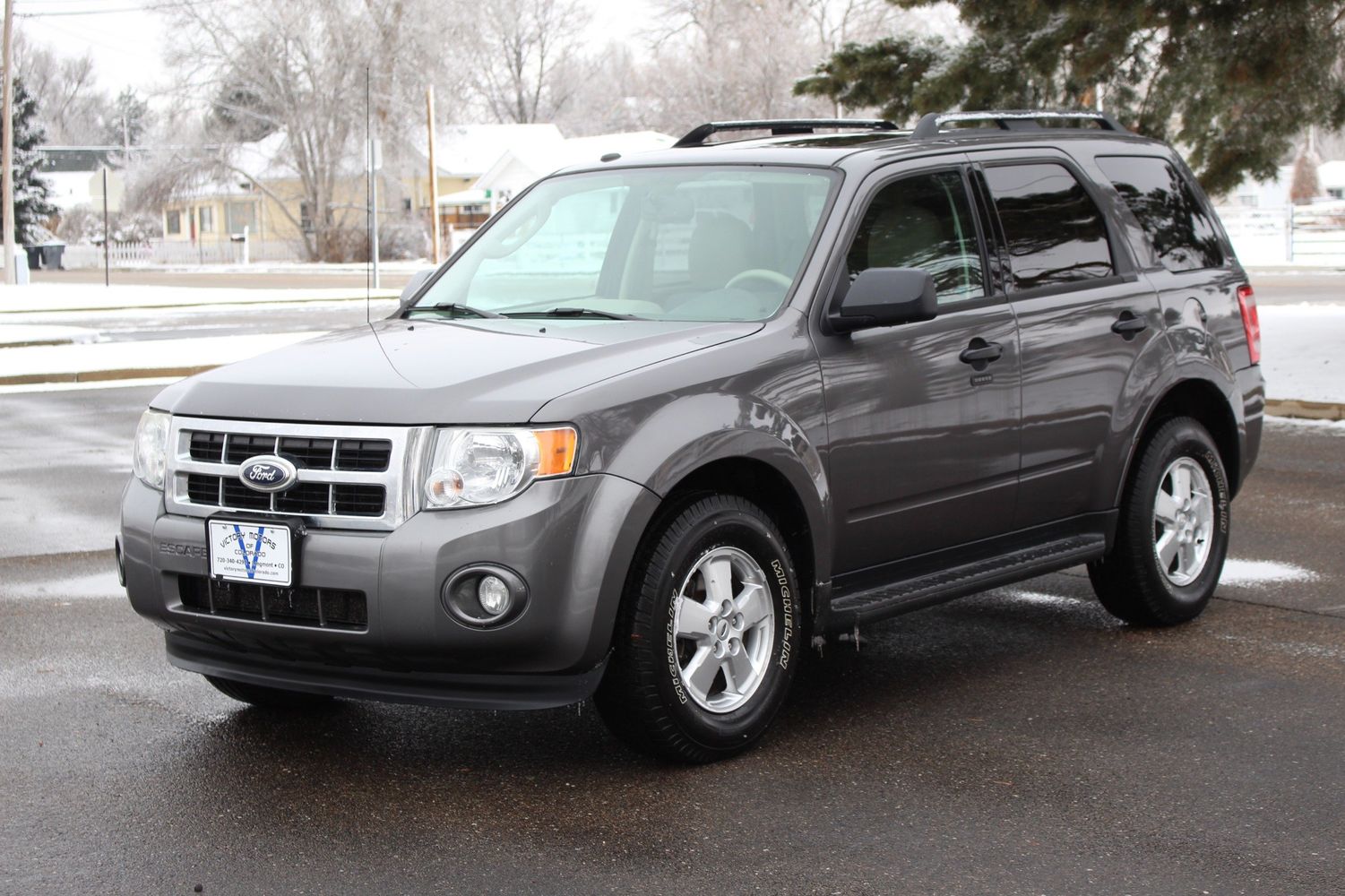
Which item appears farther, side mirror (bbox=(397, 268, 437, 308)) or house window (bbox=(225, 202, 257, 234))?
house window (bbox=(225, 202, 257, 234))

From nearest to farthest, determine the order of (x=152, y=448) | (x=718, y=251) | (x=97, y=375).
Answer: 1. (x=152, y=448)
2. (x=718, y=251)
3. (x=97, y=375)

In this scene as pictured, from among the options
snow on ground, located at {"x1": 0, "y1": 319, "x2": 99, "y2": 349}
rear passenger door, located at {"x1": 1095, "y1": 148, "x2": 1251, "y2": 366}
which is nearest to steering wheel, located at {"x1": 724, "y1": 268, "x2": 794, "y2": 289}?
rear passenger door, located at {"x1": 1095, "y1": 148, "x2": 1251, "y2": 366}

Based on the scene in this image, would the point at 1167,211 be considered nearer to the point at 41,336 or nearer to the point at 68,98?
the point at 41,336

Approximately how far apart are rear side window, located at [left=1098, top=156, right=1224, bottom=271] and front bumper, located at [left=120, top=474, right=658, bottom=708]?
120 inches

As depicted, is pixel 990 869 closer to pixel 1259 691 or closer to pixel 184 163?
pixel 1259 691

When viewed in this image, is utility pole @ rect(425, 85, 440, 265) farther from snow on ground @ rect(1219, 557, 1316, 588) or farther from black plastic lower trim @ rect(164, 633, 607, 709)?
black plastic lower trim @ rect(164, 633, 607, 709)

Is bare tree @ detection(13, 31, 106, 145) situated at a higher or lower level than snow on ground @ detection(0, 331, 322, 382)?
higher

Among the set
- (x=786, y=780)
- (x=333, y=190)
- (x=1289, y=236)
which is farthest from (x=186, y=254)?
(x=786, y=780)

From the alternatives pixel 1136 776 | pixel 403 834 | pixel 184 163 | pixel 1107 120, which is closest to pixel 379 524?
pixel 403 834

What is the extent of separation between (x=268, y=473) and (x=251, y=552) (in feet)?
0.75

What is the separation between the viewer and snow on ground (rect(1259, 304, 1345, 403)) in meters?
14.7

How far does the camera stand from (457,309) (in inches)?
232

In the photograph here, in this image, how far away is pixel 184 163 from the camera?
68.0m

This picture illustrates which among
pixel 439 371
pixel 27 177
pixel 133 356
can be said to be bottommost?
pixel 133 356
